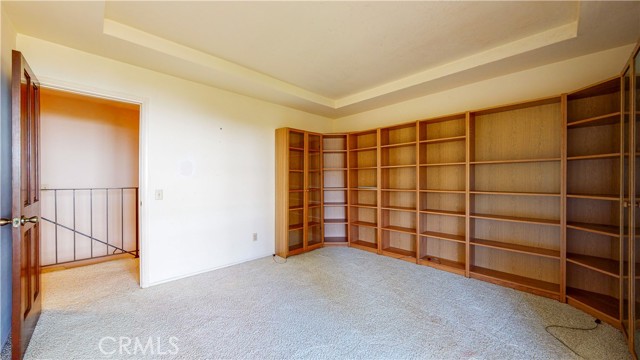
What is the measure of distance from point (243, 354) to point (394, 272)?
6.59ft

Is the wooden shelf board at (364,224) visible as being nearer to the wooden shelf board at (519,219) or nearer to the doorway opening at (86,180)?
the wooden shelf board at (519,219)

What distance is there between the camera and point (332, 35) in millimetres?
2225

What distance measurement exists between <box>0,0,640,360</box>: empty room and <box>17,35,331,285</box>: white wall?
0.02 metres

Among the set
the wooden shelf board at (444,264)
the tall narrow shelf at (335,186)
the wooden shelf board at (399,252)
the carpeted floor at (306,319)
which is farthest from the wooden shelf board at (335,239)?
the wooden shelf board at (444,264)

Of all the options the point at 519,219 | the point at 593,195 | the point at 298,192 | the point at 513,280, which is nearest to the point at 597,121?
the point at 593,195

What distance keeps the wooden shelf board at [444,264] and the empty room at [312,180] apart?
0.03 m

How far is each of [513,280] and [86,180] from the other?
226 inches

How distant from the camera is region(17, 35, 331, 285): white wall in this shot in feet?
7.80

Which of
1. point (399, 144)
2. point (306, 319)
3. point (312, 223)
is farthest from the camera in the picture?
point (312, 223)

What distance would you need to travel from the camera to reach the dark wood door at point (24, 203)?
1525mm

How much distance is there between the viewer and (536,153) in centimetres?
262

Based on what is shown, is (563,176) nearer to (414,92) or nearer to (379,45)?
(414,92)

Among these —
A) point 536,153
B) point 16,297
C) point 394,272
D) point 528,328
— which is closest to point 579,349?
point 528,328

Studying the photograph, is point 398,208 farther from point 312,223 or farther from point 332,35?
point 332,35
